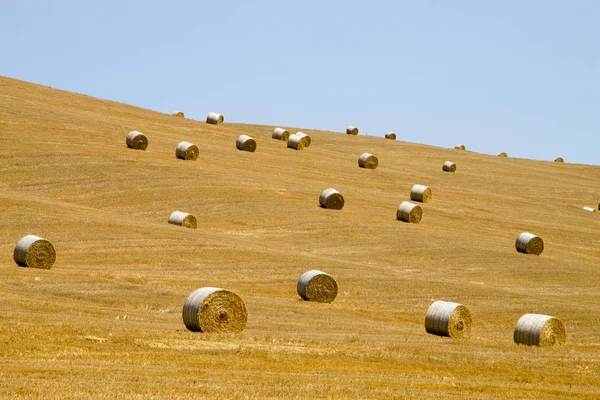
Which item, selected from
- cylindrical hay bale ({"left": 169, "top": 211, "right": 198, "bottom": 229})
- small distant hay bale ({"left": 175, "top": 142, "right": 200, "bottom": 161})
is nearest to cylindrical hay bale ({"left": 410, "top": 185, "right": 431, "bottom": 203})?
small distant hay bale ({"left": 175, "top": 142, "right": 200, "bottom": 161})

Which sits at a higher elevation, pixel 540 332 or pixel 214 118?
pixel 214 118

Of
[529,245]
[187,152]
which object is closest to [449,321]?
[529,245]

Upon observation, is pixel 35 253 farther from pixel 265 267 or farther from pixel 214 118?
pixel 214 118

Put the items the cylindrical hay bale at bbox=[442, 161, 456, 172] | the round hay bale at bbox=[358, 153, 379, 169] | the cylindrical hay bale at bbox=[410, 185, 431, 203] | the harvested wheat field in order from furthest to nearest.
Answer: the cylindrical hay bale at bbox=[442, 161, 456, 172] → the round hay bale at bbox=[358, 153, 379, 169] → the cylindrical hay bale at bbox=[410, 185, 431, 203] → the harvested wheat field

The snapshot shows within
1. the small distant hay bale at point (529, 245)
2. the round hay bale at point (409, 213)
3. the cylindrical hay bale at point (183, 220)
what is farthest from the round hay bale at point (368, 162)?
the cylindrical hay bale at point (183, 220)

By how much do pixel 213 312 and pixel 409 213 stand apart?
84.5 feet

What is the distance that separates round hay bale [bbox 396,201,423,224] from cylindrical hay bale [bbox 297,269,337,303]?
17012mm

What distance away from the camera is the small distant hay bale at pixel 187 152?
5406 cm

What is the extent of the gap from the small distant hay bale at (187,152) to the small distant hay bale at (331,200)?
9840 mm

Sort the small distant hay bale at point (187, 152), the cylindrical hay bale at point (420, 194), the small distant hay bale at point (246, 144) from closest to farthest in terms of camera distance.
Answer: the small distant hay bale at point (187, 152), the cylindrical hay bale at point (420, 194), the small distant hay bale at point (246, 144)

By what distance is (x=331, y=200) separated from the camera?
47.7 meters

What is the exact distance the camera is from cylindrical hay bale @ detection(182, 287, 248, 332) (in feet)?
74.8

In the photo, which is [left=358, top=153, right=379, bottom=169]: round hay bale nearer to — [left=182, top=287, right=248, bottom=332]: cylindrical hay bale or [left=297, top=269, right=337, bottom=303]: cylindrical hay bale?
[left=297, top=269, right=337, bottom=303]: cylindrical hay bale

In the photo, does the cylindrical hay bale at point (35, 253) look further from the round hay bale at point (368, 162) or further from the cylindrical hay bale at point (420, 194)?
the round hay bale at point (368, 162)
